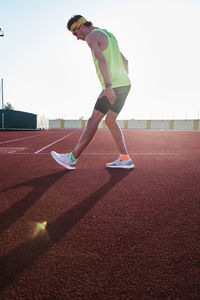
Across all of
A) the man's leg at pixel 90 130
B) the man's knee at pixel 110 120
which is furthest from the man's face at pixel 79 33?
the man's knee at pixel 110 120

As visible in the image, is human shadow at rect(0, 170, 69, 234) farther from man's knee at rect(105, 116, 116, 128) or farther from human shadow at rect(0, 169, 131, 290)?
man's knee at rect(105, 116, 116, 128)

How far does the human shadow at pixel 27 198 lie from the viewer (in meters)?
1.41

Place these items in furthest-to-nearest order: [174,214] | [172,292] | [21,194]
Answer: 1. [21,194]
2. [174,214]
3. [172,292]

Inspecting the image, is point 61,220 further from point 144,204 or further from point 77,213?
point 144,204

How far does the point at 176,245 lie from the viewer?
1.12 meters

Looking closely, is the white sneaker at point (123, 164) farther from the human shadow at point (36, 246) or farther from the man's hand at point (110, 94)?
the human shadow at point (36, 246)

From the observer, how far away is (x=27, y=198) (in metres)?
1.86

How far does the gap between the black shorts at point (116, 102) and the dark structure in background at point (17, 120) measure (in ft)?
80.9

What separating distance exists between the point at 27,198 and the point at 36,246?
814mm

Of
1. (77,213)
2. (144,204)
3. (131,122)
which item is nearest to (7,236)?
(77,213)

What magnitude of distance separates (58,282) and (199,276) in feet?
1.74

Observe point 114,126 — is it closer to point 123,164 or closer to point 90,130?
point 90,130

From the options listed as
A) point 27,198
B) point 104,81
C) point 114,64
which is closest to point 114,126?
point 104,81

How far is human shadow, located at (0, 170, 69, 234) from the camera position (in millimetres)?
1410
